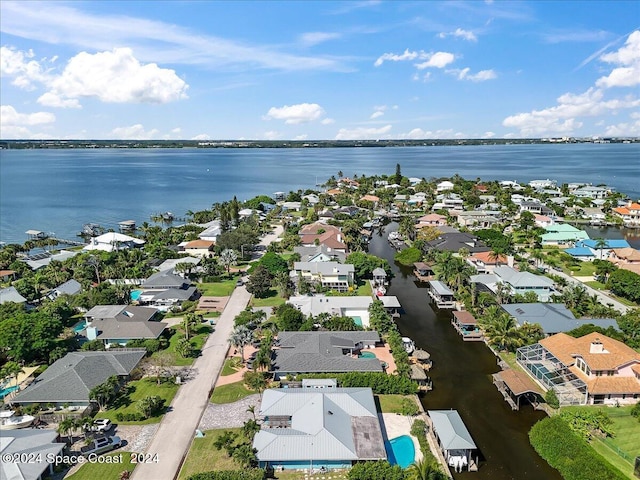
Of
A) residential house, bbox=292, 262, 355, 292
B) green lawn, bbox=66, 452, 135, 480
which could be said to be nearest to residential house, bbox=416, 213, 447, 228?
residential house, bbox=292, 262, 355, 292

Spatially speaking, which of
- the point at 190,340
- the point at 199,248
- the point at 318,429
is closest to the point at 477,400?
the point at 318,429

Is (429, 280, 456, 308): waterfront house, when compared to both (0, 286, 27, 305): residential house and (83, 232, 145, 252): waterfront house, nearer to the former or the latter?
(0, 286, 27, 305): residential house

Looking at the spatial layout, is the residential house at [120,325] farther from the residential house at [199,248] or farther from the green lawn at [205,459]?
the residential house at [199,248]

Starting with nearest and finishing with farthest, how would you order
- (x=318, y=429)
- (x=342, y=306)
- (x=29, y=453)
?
(x=29, y=453)
(x=318, y=429)
(x=342, y=306)

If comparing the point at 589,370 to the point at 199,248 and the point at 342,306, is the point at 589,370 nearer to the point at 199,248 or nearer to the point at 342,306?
the point at 342,306

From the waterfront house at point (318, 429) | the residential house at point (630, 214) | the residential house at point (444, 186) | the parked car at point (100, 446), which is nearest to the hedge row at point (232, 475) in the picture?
the waterfront house at point (318, 429)

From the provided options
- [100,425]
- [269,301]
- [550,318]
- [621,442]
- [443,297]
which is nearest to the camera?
[621,442]
